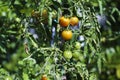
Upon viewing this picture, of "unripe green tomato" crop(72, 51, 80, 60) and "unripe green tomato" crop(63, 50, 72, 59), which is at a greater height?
"unripe green tomato" crop(63, 50, 72, 59)

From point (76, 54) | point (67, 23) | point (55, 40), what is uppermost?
point (67, 23)

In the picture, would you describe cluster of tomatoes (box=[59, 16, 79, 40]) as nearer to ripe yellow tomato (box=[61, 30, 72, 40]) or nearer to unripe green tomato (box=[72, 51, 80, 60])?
ripe yellow tomato (box=[61, 30, 72, 40])

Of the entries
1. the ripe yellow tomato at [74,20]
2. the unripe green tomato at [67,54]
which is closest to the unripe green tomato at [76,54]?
the unripe green tomato at [67,54]

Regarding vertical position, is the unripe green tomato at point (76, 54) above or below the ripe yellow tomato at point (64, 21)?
below

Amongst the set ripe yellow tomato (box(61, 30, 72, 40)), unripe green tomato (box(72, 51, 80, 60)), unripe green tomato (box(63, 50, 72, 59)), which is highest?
ripe yellow tomato (box(61, 30, 72, 40))

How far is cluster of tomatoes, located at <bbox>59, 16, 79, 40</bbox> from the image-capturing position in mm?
3141

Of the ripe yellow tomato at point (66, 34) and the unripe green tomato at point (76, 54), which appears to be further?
the unripe green tomato at point (76, 54)

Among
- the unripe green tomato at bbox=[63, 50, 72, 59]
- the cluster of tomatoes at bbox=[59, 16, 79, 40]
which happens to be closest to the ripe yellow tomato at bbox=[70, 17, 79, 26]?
the cluster of tomatoes at bbox=[59, 16, 79, 40]

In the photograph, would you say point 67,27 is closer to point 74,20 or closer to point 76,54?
point 74,20

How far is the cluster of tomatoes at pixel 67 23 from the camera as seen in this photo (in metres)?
3.14

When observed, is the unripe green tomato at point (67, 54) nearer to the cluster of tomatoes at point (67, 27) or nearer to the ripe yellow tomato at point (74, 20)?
the cluster of tomatoes at point (67, 27)

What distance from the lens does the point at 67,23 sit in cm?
318

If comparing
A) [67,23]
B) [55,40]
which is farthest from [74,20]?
[55,40]

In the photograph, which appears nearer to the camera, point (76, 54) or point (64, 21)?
point (64, 21)
